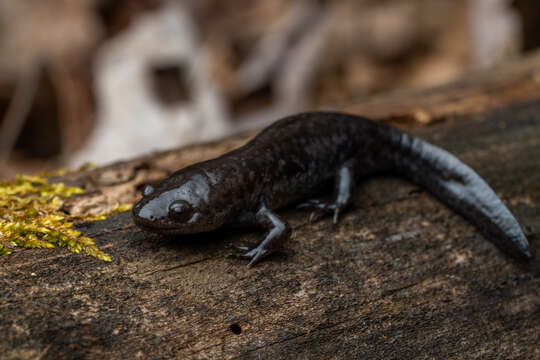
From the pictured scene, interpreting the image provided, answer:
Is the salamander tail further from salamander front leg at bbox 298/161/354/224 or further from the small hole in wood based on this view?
the small hole in wood

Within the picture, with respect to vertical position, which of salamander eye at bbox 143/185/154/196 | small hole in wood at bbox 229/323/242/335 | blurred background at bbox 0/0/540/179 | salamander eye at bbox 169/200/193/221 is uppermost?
blurred background at bbox 0/0/540/179

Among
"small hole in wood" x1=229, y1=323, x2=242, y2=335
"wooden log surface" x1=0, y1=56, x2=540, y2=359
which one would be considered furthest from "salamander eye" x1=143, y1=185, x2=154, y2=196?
"small hole in wood" x1=229, y1=323, x2=242, y2=335

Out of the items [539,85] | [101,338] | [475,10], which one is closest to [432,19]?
[475,10]

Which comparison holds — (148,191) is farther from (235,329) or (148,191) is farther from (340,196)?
(340,196)

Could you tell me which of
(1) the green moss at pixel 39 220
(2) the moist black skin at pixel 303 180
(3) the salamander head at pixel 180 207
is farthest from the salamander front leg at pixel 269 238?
(1) the green moss at pixel 39 220

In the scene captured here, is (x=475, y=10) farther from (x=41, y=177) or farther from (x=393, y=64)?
(x=41, y=177)

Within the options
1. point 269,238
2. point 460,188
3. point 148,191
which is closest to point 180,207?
point 148,191

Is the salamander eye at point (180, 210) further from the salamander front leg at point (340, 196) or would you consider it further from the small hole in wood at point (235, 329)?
the salamander front leg at point (340, 196)
